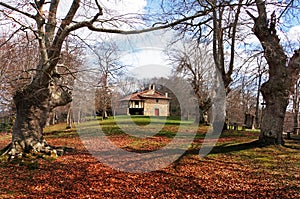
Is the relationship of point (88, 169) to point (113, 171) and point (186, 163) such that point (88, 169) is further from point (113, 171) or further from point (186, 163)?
point (186, 163)

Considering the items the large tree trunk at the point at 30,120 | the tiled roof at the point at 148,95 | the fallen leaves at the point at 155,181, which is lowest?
the fallen leaves at the point at 155,181

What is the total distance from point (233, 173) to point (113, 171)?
3181 mm

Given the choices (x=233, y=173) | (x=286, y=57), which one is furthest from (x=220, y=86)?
(x=233, y=173)

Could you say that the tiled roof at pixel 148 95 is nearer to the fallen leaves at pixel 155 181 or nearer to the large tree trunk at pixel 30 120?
the large tree trunk at pixel 30 120

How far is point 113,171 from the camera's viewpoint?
20.6ft

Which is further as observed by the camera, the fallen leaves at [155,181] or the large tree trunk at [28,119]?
→ the large tree trunk at [28,119]

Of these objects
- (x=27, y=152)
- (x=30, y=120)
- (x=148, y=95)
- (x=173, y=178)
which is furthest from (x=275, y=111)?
(x=148, y=95)

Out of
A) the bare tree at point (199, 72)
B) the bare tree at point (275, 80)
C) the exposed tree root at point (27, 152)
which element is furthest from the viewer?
the bare tree at point (199, 72)

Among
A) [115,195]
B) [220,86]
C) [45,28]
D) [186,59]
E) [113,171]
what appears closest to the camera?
[115,195]

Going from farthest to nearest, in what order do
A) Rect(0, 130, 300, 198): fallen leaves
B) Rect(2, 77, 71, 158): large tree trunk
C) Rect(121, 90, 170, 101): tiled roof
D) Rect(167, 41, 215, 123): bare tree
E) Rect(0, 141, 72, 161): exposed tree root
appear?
Rect(121, 90, 170, 101): tiled roof
Rect(167, 41, 215, 123): bare tree
Rect(2, 77, 71, 158): large tree trunk
Rect(0, 141, 72, 161): exposed tree root
Rect(0, 130, 300, 198): fallen leaves

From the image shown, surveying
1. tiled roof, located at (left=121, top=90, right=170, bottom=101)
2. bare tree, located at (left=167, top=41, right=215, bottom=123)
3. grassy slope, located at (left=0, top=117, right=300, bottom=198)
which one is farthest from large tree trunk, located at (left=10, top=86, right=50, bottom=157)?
tiled roof, located at (left=121, top=90, right=170, bottom=101)

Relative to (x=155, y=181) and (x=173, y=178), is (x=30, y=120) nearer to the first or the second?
(x=155, y=181)

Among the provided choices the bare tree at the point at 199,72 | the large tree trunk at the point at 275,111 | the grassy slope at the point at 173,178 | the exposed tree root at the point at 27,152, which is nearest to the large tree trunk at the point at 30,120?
the exposed tree root at the point at 27,152

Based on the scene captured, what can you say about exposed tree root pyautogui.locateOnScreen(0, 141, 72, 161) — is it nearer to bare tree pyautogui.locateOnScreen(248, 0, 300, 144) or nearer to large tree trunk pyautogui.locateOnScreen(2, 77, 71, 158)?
large tree trunk pyautogui.locateOnScreen(2, 77, 71, 158)
